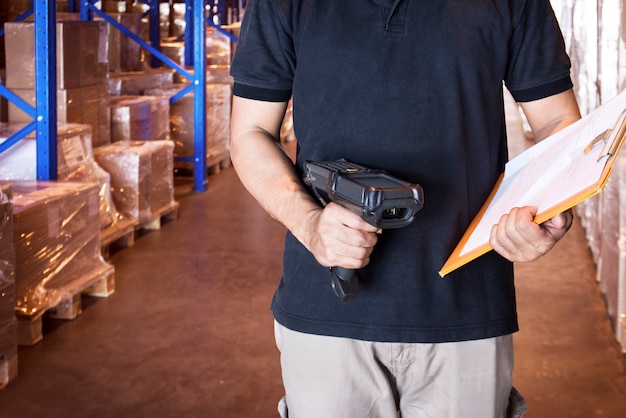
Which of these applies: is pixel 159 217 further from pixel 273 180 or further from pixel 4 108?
pixel 273 180

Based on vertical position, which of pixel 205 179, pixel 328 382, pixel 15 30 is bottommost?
pixel 205 179

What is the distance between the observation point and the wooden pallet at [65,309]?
15.2ft

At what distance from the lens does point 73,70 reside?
238 inches

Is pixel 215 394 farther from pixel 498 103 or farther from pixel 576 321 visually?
pixel 498 103

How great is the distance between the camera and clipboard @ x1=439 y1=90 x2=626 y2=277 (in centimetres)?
134

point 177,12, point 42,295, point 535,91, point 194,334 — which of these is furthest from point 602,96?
point 177,12

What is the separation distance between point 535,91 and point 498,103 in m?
0.08

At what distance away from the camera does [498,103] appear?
72.7 inches

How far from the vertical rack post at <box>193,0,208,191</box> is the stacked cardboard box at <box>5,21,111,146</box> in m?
2.14

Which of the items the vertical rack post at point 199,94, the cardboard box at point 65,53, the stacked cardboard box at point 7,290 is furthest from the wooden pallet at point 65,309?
the vertical rack post at point 199,94

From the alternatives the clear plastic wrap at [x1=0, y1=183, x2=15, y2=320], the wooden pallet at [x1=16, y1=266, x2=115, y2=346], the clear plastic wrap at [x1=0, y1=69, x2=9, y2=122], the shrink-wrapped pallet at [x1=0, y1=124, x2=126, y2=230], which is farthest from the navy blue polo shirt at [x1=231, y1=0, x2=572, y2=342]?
the clear plastic wrap at [x1=0, y1=69, x2=9, y2=122]

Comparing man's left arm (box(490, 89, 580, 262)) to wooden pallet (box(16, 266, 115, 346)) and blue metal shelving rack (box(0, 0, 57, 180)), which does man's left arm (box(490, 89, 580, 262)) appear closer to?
wooden pallet (box(16, 266, 115, 346))

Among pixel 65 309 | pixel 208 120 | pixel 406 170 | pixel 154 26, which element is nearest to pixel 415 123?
pixel 406 170

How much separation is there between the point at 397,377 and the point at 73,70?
15.6ft
